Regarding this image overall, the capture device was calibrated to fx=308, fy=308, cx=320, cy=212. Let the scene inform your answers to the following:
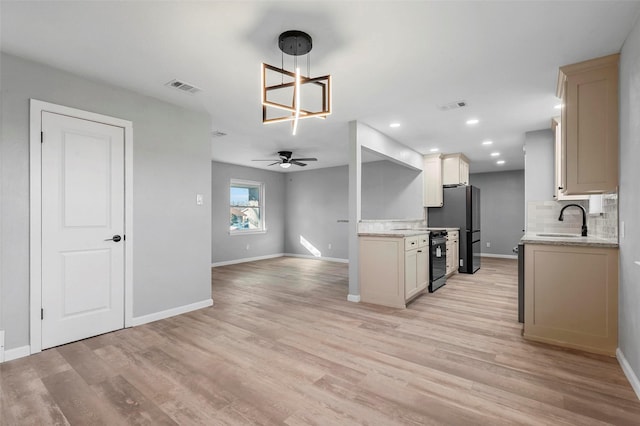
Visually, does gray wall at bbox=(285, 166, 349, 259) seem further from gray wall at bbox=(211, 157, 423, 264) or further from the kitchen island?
the kitchen island

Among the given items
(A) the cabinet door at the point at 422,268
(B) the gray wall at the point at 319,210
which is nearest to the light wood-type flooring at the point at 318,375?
(A) the cabinet door at the point at 422,268

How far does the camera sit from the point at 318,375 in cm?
221

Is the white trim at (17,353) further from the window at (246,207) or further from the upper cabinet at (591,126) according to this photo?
the window at (246,207)

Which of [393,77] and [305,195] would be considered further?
[305,195]

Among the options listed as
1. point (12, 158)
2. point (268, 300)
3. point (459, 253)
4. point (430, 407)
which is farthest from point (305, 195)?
point (430, 407)

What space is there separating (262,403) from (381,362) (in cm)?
98

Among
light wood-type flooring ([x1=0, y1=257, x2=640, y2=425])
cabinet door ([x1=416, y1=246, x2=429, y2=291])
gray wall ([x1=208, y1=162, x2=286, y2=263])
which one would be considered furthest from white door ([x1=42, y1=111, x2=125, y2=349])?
gray wall ([x1=208, y1=162, x2=286, y2=263])

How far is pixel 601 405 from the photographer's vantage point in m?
1.84

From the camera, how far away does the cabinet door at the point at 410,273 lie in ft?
12.7

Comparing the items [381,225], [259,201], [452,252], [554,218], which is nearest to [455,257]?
[452,252]

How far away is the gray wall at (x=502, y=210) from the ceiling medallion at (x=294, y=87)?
271 inches

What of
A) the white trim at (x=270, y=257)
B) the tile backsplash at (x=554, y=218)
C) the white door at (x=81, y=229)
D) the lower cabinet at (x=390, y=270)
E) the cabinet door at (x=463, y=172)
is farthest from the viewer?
the white trim at (x=270, y=257)

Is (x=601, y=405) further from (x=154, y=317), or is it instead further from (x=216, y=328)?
(x=154, y=317)

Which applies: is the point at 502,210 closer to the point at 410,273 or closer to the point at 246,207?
the point at 410,273
